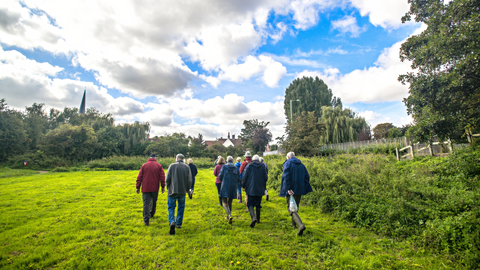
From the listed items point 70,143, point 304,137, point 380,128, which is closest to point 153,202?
point 304,137

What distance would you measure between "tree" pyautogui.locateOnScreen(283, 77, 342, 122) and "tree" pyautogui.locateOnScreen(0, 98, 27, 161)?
44.7m

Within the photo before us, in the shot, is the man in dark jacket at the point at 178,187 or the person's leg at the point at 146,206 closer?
the man in dark jacket at the point at 178,187

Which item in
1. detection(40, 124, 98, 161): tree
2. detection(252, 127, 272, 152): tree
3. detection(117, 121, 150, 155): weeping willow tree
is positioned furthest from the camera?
→ detection(252, 127, 272, 152): tree

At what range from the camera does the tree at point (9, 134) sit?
24.4 meters

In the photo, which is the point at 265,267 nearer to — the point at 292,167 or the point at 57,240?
the point at 292,167

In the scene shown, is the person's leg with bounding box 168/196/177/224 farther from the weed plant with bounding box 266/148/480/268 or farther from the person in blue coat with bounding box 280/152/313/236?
the weed plant with bounding box 266/148/480/268

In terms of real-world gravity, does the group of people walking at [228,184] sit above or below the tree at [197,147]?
below

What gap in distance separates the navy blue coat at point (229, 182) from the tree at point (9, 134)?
32216mm

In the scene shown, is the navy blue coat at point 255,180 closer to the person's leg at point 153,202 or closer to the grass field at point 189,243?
the grass field at point 189,243

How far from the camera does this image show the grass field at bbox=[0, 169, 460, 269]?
382 centimetres

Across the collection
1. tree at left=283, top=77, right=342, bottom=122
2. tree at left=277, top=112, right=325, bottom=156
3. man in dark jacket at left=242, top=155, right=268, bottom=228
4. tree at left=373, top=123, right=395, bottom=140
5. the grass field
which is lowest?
the grass field

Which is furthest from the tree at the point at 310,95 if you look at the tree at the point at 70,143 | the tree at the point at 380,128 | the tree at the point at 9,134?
the tree at the point at 9,134

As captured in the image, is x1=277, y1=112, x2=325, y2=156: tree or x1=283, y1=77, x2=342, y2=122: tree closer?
x1=277, y1=112, x2=325, y2=156: tree

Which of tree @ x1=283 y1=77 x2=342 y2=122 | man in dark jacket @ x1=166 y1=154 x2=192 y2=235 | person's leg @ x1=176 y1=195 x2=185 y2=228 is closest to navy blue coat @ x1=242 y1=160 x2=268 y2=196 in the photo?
man in dark jacket @ x1=166 y1=154 x2=192 y2=235
